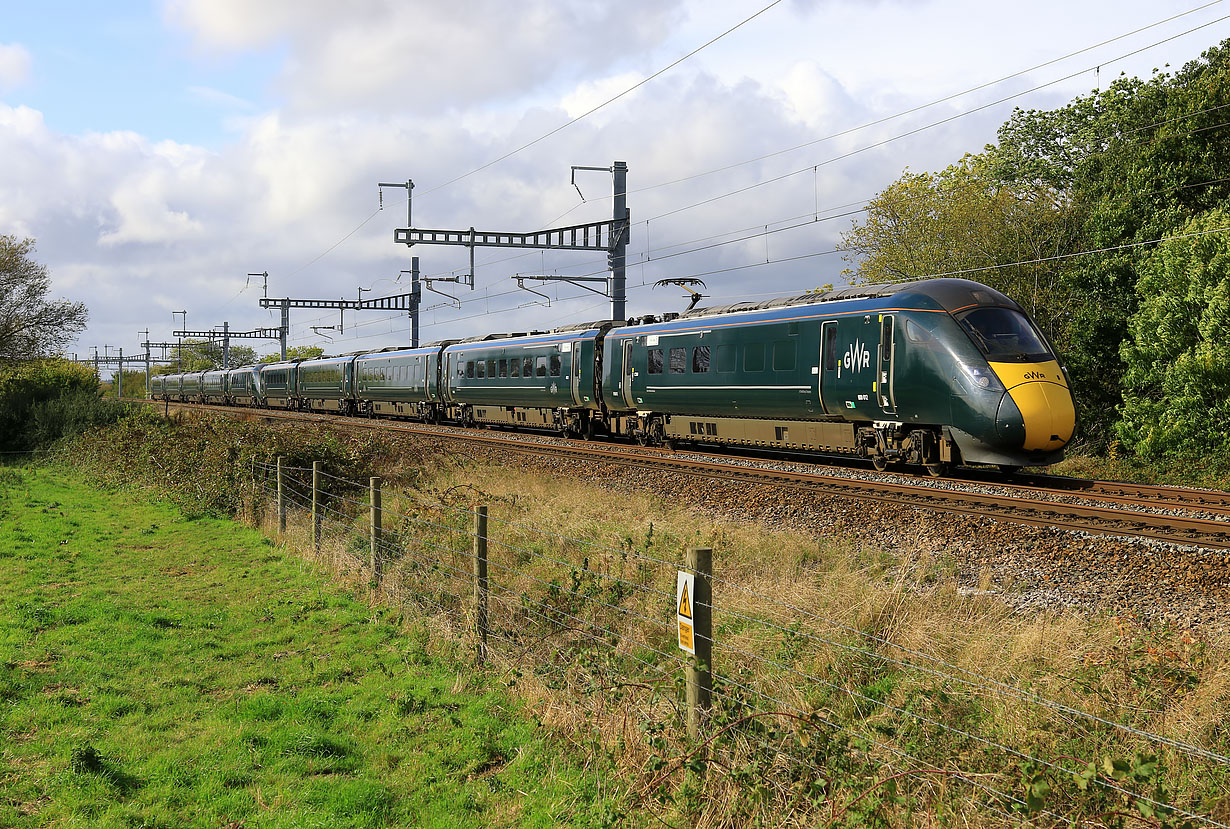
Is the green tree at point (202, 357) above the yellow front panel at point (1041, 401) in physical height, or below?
above

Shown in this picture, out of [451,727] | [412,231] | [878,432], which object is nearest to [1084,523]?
[878,432]

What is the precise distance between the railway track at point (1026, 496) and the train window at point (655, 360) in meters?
3.55

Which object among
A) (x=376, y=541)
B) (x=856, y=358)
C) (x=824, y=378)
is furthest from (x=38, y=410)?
(x=856, y=358)

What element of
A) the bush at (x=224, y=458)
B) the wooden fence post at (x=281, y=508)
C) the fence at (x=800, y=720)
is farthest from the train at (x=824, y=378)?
the wooden fence post at (x=281, y=508)

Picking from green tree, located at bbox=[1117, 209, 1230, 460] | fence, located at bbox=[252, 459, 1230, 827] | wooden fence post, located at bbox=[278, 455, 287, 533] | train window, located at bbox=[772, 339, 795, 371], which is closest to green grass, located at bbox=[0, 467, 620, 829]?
fence, located at bbox=[252, 459, 1230, 827]

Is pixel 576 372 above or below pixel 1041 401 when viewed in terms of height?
above

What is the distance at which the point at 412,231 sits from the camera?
3175 cm

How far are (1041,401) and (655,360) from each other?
9968 millimetres

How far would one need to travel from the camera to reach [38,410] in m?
33.7

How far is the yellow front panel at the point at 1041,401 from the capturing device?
547 inches

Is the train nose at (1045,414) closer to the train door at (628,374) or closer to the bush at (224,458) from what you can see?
the train door at (628,374)

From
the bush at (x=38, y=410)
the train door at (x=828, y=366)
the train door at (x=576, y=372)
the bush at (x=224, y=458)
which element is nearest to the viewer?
the bush at (x=224, y=458)

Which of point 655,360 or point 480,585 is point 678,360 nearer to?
point 655,360

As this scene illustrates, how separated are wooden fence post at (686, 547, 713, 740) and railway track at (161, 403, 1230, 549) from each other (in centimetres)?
747
